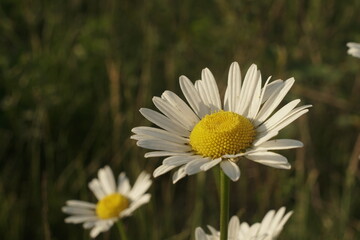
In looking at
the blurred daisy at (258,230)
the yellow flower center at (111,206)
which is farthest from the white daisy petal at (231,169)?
the yellow flower center at (111,206)

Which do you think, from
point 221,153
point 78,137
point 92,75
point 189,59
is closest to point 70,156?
point 78,137

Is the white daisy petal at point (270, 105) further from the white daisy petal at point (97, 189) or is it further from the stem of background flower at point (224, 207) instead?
the white daisy petal at point (97, 189)

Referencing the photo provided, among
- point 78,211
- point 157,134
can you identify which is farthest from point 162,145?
point 78,211

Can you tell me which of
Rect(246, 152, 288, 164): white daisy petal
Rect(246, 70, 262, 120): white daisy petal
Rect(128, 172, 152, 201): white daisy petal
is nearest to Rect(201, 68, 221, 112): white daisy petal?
Rect(246, 70, 262, 120): white daisy petal

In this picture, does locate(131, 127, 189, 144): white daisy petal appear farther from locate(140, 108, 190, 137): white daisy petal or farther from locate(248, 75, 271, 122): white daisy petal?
locate(248, 75, 271, 122): white daisy petal

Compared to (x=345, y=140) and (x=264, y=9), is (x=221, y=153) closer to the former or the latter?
(x=264, y=9)

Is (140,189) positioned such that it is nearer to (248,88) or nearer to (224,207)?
(248,88)
